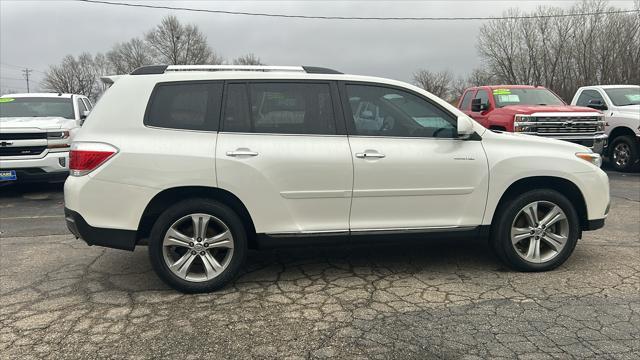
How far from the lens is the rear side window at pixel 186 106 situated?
156 inches

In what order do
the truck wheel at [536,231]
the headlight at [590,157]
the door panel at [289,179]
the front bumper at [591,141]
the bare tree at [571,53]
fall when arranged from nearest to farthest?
the door panel at [289,179] < the truck wheel at [536,231] < the headlight at [590,157] < the front bumper at [591,141] < the bare tree at [571,53]

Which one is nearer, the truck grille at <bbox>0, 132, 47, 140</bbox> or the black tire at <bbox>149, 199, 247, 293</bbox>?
the black tire at <bbox>149, 199, 247, 293</bbox>

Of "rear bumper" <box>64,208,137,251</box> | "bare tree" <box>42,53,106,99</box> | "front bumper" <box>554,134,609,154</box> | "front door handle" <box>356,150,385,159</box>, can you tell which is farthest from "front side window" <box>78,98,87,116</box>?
"bare tree" <box>42,53,106,99</box>

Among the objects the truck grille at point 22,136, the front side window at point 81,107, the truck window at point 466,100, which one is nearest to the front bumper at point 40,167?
the truck grille at point 22,136

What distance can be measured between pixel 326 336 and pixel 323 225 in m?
1.06

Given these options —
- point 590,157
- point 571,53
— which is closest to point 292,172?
point 590,157

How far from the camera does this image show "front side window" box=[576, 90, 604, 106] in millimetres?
11805

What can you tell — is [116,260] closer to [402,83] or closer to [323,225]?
[323,225]

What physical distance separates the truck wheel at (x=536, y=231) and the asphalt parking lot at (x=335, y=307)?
0.48 ft

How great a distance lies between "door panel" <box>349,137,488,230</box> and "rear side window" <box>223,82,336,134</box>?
0.36 meters

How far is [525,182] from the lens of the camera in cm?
443

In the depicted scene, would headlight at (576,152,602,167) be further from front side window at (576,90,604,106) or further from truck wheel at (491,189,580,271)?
front side window at (576,90,604,106)

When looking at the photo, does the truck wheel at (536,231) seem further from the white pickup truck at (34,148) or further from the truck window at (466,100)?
the truck window at (466,100)

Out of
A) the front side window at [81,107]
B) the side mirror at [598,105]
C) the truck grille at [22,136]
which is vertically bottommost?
the truck grille at [22,136]
